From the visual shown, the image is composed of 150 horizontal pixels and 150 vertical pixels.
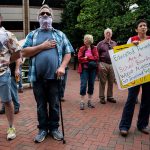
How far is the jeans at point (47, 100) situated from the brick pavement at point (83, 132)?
0.29 meters

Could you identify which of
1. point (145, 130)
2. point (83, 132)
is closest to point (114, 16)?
point (145, 130)

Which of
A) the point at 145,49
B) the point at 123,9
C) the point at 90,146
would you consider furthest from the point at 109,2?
the point at 90,146

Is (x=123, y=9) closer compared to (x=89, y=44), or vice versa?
(x=89, y=44)

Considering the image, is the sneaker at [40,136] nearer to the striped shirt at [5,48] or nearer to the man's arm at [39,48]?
the striped shirt at [5,48]

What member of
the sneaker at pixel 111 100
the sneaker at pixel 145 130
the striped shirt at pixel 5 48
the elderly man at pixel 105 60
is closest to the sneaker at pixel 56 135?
the striped shirt at pixel 5 48

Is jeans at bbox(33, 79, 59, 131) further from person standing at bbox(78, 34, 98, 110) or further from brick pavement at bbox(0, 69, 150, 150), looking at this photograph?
person standing at bbox(78, 34, 98, 110)

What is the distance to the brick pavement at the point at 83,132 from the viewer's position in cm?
458

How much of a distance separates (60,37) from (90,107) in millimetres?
2983

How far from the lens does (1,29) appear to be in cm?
463

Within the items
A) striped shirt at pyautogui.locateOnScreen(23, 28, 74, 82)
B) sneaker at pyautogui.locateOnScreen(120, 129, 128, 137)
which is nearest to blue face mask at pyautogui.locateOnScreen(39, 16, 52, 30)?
striped shirt at pyautogui.locateOnScreen(23, 28, 74, 82)

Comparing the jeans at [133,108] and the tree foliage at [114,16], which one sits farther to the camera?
the tree foliage at [114,16]

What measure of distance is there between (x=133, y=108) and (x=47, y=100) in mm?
1503

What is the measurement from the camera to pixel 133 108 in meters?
5.05

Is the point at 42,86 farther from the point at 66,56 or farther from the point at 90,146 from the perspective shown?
the point at 90,146
